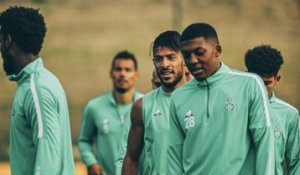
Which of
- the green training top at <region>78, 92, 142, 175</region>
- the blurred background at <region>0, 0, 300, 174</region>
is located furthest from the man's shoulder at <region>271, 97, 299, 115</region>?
the blurred background at <region>0, 0, 300, 174</region>

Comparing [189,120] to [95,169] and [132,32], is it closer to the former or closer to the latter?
[95,169]

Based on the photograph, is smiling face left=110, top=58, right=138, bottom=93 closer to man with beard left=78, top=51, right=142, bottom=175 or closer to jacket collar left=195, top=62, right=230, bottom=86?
man with beard left=78, top=51, right=142, bottom=175

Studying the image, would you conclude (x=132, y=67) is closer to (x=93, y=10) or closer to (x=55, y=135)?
(x=55, y=135)

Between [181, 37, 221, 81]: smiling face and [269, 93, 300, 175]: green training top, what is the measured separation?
198 cm

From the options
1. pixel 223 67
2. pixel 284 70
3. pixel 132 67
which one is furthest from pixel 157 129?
pixel 284 70

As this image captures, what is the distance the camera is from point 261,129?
870 cm

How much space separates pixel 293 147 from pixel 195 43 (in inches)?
89.8

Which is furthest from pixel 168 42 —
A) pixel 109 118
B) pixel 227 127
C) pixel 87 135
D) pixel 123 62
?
pixel 87 135

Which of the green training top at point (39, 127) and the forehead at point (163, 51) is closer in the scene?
the green training top at point (39, 127)

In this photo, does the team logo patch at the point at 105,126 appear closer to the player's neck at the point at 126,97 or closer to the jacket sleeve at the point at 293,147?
the player's neck at the point at 126,97

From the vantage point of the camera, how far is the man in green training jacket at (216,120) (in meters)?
8.72

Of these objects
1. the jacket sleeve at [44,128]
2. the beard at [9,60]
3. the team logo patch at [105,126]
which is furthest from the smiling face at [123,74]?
the jacket sleeve at [44,128]

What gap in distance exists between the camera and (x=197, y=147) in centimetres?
886

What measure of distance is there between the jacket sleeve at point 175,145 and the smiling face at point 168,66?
4.42 feet
